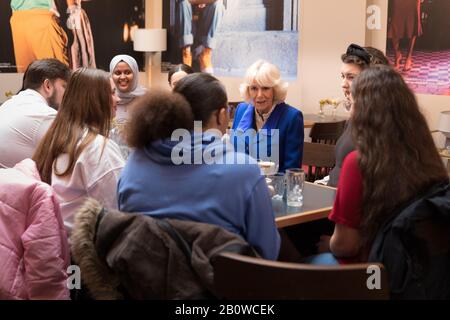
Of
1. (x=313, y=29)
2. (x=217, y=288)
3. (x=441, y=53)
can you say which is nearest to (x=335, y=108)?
(x=313, y=29)

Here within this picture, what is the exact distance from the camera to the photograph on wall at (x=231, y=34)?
6852mm

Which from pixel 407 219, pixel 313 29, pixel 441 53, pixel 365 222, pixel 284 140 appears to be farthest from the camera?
pixel 313 29

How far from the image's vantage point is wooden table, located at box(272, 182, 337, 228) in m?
2.26

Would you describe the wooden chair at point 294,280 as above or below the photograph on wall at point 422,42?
below

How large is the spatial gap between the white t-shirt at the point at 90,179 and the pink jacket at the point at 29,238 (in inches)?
11.4

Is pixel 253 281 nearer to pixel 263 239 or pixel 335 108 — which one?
pixel 263 239

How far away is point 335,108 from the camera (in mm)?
6602

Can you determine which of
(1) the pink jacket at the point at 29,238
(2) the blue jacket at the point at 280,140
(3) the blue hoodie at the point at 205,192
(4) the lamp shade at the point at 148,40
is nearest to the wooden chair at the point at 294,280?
(3) the blue hoodie at the point at 205,192

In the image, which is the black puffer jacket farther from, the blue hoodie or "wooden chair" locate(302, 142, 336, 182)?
"wooden chair" locate(302, 142, 336, 182)

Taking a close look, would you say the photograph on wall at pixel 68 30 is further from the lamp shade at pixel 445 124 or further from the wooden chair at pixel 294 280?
the wooden chair at pixel 294 280

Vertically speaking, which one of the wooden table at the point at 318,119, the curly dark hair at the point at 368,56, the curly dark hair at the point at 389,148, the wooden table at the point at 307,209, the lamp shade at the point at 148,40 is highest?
the lamp shade at the point at 148,40

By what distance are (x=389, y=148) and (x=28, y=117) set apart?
1.77 meters
